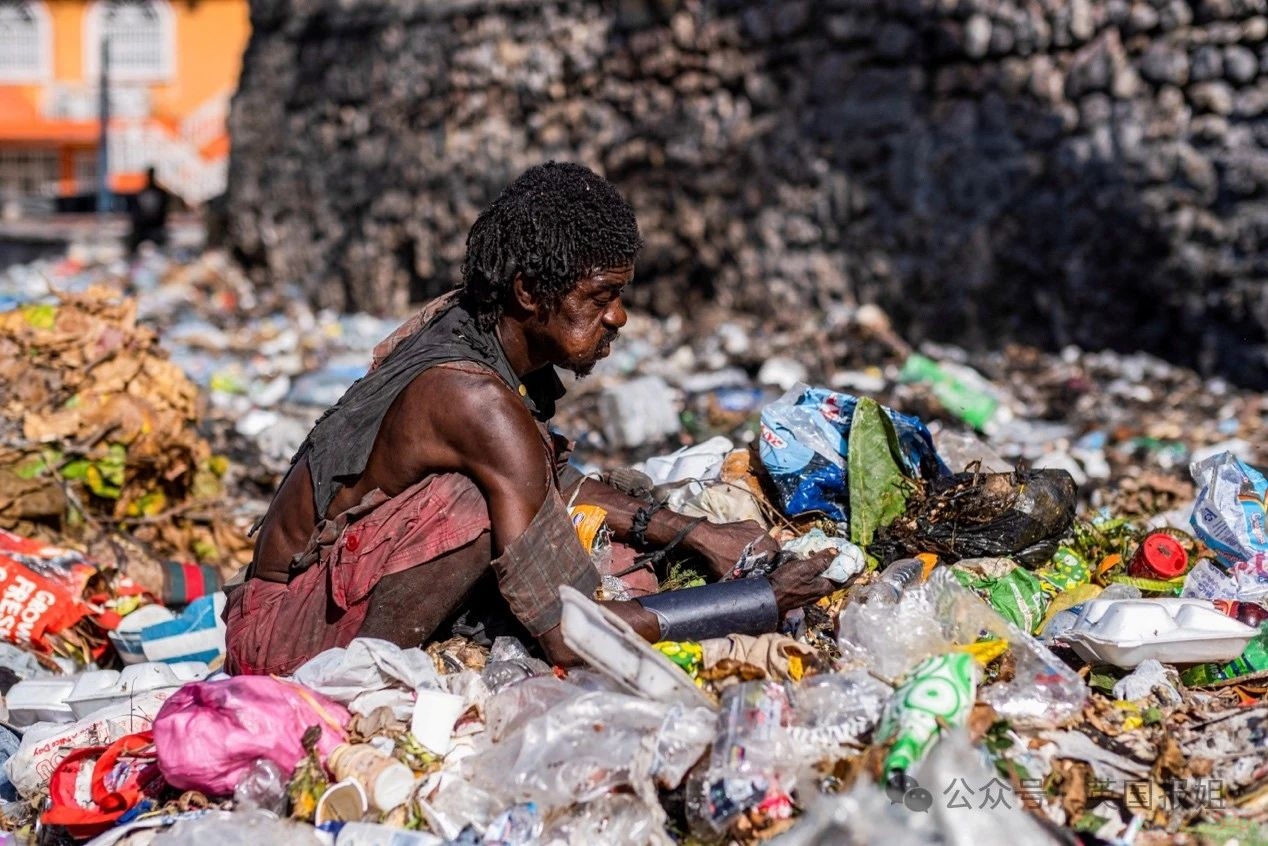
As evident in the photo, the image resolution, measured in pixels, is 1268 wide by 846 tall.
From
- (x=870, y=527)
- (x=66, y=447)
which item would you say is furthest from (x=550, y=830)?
(x=66, y=447)

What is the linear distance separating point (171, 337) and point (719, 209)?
12.6 feet

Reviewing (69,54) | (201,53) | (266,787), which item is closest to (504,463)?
(266,787)

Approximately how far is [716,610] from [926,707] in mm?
613

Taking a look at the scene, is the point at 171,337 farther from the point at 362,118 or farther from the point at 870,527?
the point at 870,527

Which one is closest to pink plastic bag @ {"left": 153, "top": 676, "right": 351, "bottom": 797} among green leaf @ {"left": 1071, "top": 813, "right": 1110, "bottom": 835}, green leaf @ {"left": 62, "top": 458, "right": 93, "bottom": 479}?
green leaf @ {"left": 1071, "top": 813, "right": 1110, "bottom": 835}

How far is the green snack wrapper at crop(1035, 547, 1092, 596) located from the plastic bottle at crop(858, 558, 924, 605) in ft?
1.06

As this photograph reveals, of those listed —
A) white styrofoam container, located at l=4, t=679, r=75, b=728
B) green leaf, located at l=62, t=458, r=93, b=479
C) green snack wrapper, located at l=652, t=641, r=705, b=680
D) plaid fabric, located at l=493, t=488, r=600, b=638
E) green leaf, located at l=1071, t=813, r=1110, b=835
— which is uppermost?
plaid fabric, located at l=493, t=488, r=600, b=638

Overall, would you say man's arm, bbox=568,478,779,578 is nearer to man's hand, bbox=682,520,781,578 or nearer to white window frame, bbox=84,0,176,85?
man's hand, bbox=682,520,781,578

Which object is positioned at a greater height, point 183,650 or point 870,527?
point 870,527

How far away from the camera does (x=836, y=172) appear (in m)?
8.64

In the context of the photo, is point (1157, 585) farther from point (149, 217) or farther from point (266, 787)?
point (149, 217)

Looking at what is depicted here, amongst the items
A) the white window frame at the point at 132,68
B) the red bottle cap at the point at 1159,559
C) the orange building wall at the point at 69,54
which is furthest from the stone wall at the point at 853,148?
the orange building wall at the point at 69,54

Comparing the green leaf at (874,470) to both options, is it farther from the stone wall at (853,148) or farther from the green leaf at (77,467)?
the stone wall at (853,148)

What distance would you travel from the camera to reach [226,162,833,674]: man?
2666 millimetres
